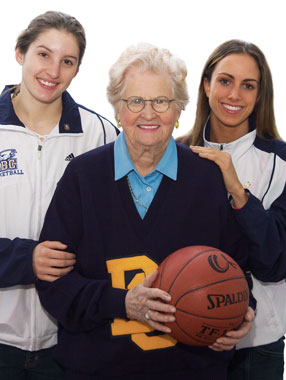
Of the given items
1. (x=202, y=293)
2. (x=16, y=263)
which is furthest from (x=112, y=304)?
(x=16, y=263)

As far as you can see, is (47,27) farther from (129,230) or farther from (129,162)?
(129,230)

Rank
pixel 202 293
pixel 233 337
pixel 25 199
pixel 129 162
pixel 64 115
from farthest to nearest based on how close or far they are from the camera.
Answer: pixel 64 115, pixel 25 199, pixel 129 162, pixel 233 337, pixel 202 293

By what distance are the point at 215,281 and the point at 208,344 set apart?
22 centimetres

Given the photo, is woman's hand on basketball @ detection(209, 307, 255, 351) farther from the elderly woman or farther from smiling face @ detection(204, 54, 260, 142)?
smiling face @ detection(204, 54, 260, 142)

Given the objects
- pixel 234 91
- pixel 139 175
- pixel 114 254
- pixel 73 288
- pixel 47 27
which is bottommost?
pixel 73 288

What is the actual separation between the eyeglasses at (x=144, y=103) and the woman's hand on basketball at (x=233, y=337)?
Result: 69 centimetres

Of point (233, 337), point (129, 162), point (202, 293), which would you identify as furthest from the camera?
point (129, 162)

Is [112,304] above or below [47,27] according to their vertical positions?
below

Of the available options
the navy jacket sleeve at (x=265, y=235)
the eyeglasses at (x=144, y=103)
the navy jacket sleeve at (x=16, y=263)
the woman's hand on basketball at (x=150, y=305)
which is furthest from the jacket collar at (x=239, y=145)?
the navy jacket sleeve at (x=16, y=263)

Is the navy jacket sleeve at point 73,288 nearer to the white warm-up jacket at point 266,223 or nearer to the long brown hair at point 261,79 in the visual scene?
the white warm-up jacket at point 266,223

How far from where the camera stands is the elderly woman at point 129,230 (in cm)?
152

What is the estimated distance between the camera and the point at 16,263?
5.40 ft

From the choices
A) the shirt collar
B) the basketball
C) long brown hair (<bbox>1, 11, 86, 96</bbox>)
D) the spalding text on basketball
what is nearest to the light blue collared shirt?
the shirt collar

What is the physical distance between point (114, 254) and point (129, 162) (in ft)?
0.98
